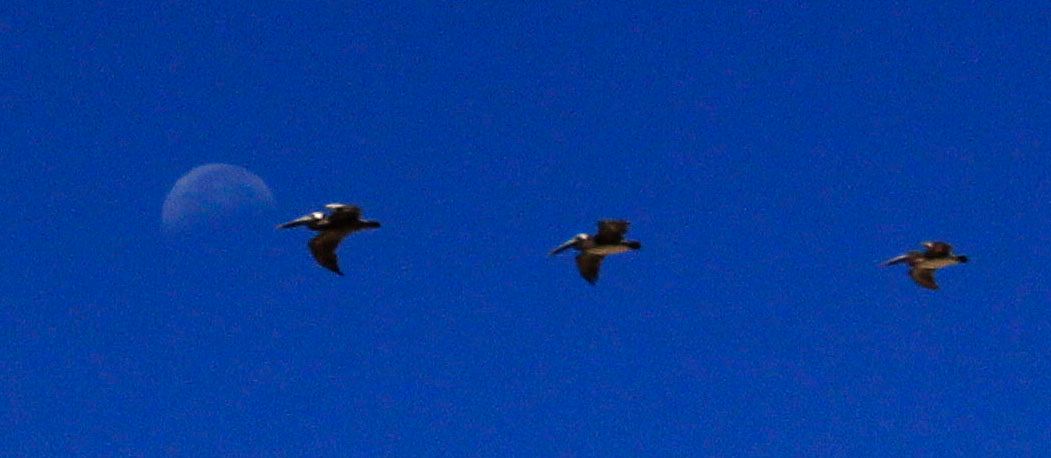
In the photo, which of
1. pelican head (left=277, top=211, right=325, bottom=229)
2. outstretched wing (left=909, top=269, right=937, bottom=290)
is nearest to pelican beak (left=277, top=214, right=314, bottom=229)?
pelican head (left=277, top=211, right=325, bottom=229)

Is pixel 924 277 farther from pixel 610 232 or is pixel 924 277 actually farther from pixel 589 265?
pixel 610 232

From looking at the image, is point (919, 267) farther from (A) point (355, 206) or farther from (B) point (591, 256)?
(A) point (355, 206)

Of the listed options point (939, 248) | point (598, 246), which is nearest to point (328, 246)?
point (598, 246)

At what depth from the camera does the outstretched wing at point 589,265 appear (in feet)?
192

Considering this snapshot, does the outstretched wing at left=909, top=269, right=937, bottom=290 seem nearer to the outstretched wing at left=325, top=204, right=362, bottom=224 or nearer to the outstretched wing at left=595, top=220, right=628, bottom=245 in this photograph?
the outstretched wing at left=595, top=220, right=628, bottom=245

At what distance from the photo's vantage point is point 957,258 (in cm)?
5912

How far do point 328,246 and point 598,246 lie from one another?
7.24 m

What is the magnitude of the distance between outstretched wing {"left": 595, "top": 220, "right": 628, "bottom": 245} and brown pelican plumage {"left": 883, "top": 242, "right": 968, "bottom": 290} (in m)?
9.13

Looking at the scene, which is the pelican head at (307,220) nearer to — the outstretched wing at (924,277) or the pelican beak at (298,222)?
the pelican beak at (298,222)

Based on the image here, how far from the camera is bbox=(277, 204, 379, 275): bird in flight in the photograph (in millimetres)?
55000

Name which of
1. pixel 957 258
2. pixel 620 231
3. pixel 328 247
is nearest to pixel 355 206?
pixel 328 247

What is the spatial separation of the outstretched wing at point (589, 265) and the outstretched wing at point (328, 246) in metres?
6.78

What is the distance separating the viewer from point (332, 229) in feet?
183

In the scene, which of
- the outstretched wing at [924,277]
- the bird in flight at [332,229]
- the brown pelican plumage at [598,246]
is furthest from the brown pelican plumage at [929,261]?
the bird in flight at [332,229]
